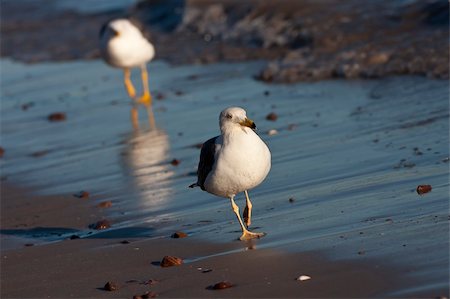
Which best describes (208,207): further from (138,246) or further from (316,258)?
(316,258)

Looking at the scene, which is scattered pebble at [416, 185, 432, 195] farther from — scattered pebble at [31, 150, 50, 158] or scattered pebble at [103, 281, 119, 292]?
scattered pebble at [31, 150, 50, 158]

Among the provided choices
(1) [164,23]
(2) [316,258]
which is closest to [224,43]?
(1) [164,23]

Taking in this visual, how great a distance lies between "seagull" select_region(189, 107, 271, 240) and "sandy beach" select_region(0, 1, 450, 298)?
31 centimetres

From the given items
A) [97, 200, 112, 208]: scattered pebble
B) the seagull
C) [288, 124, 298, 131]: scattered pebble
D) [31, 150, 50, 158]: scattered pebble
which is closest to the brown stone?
the seagull

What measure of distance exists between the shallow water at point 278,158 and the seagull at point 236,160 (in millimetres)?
312

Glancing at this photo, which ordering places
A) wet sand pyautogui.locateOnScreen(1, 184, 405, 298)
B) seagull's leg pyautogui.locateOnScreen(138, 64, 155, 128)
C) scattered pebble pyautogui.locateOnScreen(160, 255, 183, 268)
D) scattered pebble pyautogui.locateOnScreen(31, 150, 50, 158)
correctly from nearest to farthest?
wet sand pyautogui.locateOnScreen(1, 184, 405, 298) < scattered pebble pyautogui.locateOnScreen(160, 255, 183, 268) < scattered pebble pyautogui.locateOnScreen(31, 150, 50, 158) < seagull's leg pyautogui.locateOnScreen(138, 64, 155, 128)

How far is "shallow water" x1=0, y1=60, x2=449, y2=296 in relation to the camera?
5793 millimetres

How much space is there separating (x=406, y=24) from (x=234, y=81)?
245 cm

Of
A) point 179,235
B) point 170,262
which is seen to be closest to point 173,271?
point 170,262

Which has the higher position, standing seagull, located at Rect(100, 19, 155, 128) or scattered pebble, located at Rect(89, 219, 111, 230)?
standing seagull, located at Rect(100, 19, 155, 128)

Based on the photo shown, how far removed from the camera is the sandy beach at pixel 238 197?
17.2ft

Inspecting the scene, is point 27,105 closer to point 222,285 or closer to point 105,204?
point 105,204

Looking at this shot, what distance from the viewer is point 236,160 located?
6.05m

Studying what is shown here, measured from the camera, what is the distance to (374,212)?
6070mm
